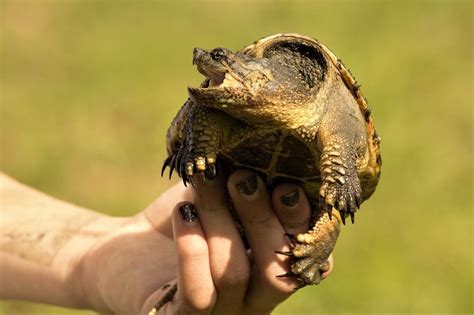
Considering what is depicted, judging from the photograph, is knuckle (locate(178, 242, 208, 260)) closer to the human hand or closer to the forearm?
the human hand

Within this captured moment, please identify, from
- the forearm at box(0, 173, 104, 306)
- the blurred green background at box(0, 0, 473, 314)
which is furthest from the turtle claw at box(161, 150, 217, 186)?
the blurred green background at box(0, 0, 473, 314)

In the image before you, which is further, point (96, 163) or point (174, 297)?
point (96, 163)

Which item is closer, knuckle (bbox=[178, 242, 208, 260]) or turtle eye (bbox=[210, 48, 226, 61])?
turtle eye (bbox=[210, 48, 226, 61])

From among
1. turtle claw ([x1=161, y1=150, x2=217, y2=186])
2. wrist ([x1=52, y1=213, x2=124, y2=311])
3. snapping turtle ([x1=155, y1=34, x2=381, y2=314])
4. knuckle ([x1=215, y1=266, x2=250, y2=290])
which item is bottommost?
wrist ([x1=52, y1=213, x2=124, y2=311])

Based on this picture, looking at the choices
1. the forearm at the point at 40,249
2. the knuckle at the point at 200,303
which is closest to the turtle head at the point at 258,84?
the knuckle at the point at 200,303

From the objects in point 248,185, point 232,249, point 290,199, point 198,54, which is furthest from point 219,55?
point 232,249

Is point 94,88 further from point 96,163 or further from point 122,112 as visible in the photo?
point 96,163

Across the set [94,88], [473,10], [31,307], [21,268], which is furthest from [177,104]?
[21,268]

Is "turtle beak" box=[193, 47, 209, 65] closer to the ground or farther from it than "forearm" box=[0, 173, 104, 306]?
farther from it
